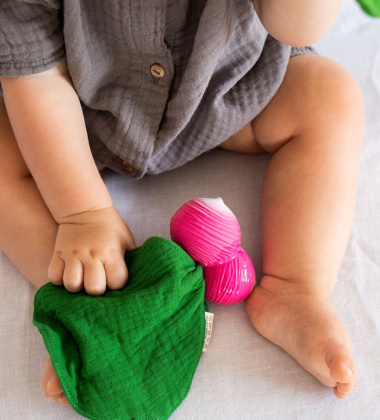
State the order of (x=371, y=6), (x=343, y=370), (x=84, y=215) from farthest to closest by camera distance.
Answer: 1. (x=371, y=6)
2. (x=84, y=215)
3. (x=343, y=370)

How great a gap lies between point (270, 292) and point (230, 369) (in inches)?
4.1

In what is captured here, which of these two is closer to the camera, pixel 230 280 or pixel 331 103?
pixel 230 280

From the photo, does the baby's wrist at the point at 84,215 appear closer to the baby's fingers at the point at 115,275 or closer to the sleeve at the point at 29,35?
the baby's fingers at the point at 115,275

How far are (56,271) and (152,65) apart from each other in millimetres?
293

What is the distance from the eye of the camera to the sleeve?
61 centimetres

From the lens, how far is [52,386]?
1.76 feet

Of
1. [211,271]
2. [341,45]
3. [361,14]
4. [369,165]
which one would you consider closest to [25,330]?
[211,271]

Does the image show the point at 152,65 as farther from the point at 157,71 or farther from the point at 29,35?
the point at 29,35

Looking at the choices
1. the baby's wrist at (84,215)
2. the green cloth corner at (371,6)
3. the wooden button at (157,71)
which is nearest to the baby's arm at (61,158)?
the baby's wrist at (84,215)

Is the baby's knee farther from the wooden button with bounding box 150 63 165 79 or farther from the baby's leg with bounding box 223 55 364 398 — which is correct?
the wooden button with bounding box 150 63 165 79

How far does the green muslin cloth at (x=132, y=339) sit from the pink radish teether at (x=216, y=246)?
0.02 m

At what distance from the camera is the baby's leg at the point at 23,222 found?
65 centimetres

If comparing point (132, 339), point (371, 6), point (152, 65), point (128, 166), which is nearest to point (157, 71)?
point (152, 65)

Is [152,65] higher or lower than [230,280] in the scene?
higher
